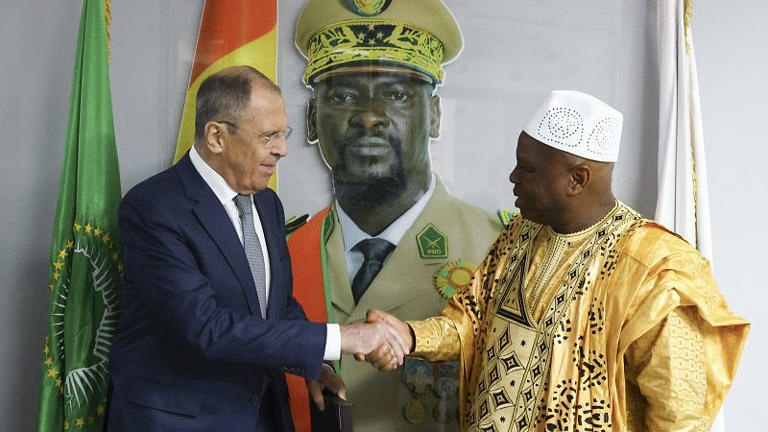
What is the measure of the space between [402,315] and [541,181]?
40.0 inches

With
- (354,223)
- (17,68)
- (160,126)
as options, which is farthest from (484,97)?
(17,68)

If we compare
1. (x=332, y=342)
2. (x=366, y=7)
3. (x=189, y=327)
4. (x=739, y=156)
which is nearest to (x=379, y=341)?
(x=332, y=342)

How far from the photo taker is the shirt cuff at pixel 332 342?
2145 mm

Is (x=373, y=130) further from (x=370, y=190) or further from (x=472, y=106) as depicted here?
(x=472, y=106)

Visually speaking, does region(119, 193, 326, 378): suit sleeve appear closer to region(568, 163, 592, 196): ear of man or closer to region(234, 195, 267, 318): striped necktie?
region(234, 195, 267, 318): striped necktie

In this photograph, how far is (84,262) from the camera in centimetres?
249

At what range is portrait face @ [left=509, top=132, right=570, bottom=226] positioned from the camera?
86.2 inches

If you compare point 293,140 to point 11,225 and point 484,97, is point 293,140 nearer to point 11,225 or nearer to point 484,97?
point 484,97

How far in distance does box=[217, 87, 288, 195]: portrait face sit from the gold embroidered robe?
0.70 meters

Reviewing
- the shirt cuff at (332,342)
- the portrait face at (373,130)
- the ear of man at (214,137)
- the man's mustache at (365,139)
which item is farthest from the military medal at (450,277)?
the ear of man at (214,137)

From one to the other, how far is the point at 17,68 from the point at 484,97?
1.76 m

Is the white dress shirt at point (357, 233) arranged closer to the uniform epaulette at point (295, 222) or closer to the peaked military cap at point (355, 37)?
the uniform epaulette at point (295, 222)

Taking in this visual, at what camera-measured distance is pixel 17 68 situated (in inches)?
107

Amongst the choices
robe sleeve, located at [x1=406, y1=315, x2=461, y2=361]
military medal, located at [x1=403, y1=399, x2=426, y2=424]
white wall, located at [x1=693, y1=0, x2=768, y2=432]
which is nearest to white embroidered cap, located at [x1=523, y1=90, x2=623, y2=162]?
robe sleeve, located at [x1=406, y1=315, x2=461, y2=361]
